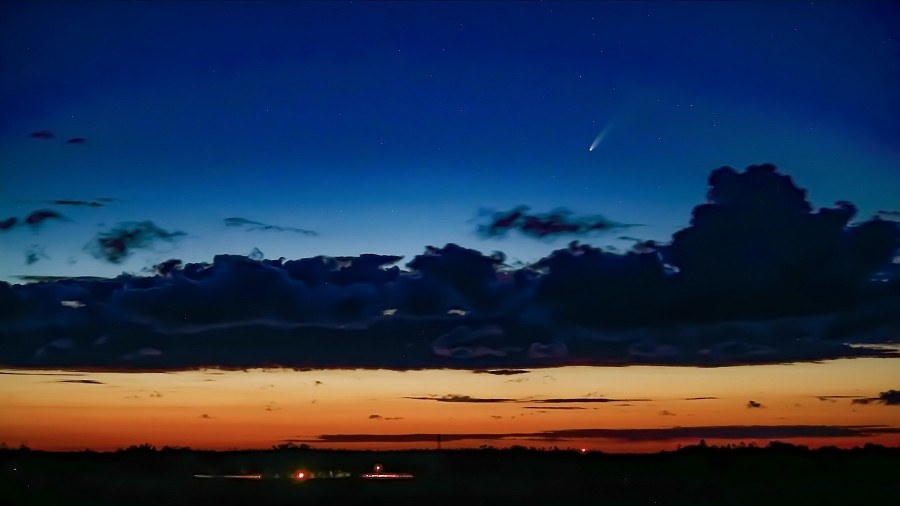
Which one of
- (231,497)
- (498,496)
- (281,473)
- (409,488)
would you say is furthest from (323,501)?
(281,473)

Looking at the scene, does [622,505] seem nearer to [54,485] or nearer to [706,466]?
[54,485]

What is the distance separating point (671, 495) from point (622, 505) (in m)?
17.0

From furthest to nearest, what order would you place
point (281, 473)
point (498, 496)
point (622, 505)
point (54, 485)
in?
point (281, 473)
point (54, 485)
point (498, 496)
point (622, 505)

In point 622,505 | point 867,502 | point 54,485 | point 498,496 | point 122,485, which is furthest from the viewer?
point 122,485

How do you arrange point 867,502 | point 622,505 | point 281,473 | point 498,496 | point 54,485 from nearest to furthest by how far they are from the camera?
point 867,502
point 622,505
point 498,496
point 54,485
point 281,473

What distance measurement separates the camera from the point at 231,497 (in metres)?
81.4

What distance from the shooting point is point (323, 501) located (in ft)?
254

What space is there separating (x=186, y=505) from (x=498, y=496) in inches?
1085

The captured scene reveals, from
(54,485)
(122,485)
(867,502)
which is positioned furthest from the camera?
(122,485)

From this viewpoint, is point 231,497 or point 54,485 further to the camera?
point 54,485

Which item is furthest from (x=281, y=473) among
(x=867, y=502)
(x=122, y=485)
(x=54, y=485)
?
(x=867, y=502)

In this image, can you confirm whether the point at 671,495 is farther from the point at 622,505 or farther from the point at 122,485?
Result: the point at 122,485

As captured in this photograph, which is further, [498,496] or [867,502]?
[498,496]

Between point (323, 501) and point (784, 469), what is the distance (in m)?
131
